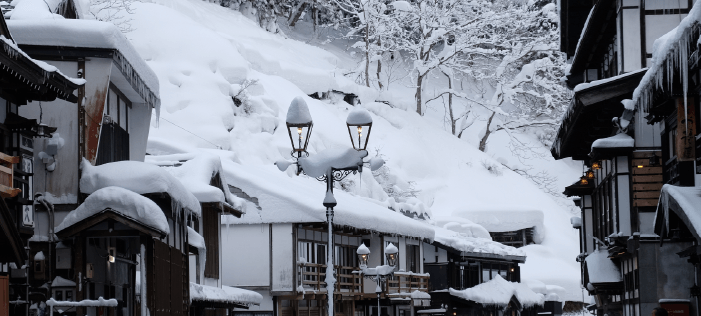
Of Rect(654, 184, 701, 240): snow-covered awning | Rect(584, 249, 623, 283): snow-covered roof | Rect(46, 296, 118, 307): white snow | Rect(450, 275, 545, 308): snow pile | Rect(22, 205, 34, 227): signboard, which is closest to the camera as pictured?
Rect(654, 184, 701, 240): snow-covered awning

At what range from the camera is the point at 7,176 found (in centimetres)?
1477

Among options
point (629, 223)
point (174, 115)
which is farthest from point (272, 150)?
point (629, 223)

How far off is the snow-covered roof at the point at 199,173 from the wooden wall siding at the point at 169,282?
2.59m

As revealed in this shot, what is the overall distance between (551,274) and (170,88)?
24016 mm

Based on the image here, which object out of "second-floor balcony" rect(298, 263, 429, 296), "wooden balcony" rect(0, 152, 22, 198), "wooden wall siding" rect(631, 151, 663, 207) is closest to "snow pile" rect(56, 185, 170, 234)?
"wooden balcony" rect(0, 152, 22, 198)

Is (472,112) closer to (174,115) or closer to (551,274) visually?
(551,274)

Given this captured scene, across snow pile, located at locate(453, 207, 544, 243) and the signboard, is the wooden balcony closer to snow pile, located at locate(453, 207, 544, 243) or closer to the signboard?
the signboard

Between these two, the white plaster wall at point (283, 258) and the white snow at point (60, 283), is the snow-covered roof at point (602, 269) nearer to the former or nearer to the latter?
the white snow at point (60, 283)

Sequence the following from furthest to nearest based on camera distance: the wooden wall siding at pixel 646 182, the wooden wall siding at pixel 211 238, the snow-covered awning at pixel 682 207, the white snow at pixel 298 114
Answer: the wooden wall siding at pixel 211 238 < the wooden wall siding at pixel 646 182 < the white snow at pixel 298 114 < the snow-covered awning at pixel 682 207

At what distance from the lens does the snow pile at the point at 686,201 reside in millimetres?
11969

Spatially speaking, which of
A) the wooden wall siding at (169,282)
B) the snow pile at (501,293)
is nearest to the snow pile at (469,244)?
the snow pile at (501,293)

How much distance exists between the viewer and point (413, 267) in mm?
44375

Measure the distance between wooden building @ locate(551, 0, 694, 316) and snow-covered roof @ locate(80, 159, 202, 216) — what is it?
29.0ft

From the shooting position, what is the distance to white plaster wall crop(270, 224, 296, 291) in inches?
1329
